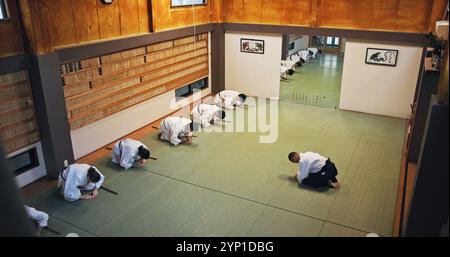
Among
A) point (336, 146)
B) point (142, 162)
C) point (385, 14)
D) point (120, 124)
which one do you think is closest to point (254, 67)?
point (385, 14)

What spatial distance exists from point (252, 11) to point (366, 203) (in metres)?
7.61

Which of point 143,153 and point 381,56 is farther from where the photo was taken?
point 381,56

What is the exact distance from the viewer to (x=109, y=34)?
8.70 m

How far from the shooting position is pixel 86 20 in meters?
8.02

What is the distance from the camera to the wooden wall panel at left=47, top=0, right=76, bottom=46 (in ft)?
23.9

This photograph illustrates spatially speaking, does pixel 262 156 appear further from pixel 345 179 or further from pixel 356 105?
pixel 356 105

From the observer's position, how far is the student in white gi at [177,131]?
920 cm

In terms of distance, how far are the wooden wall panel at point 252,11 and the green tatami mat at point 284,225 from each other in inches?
295

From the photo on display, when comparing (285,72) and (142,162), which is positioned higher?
(285,72)

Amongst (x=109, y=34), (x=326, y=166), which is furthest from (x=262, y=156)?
(x=109, y=34)

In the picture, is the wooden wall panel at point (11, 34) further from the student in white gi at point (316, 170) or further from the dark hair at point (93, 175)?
the student in white gi at point (316, 170)

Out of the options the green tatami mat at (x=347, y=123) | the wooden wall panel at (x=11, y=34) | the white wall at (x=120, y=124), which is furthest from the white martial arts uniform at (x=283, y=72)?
the wooden wall panel at (x=11, y=34)

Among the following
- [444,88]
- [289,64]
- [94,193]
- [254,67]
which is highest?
[444,88]

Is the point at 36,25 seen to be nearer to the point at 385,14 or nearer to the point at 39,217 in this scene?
the point at 39,217
